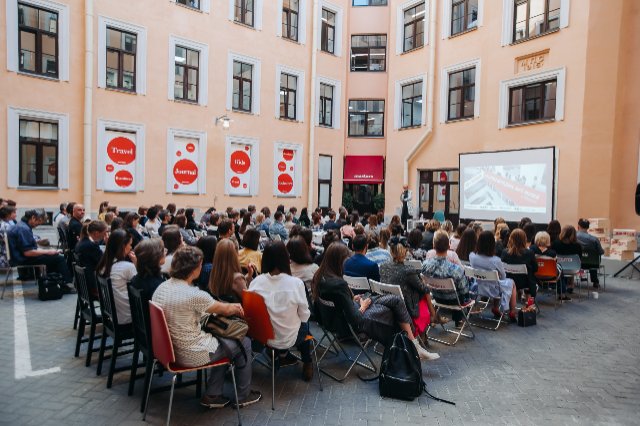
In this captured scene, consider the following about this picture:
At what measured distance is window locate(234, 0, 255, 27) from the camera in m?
16.4

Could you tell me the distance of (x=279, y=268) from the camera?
397cm

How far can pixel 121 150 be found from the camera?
13875mm

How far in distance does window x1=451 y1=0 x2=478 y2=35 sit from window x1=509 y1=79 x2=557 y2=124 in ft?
11.2

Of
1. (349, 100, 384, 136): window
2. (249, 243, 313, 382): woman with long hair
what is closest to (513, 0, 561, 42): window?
(349, 100, 384, 136): window

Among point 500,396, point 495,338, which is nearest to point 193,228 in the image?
→ point 495,338

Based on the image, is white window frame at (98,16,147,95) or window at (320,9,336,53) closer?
white window frame at (98,16,147,95)

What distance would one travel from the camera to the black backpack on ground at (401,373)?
400 cm

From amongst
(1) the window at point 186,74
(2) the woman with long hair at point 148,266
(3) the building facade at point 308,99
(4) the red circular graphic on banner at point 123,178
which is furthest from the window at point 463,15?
(2) the woman with long hair at point 148,266

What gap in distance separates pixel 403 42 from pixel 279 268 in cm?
1747

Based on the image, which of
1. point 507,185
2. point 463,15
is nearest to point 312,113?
point 463,15

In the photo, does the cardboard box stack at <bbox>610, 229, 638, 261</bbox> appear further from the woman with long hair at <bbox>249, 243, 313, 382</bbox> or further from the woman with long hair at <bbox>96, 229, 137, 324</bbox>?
the woman with long hair at <bbox>96, 229, 137, 324</bbox>

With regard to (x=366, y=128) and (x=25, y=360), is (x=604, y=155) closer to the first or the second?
(x=366, y=128)

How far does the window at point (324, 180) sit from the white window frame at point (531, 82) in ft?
24.8

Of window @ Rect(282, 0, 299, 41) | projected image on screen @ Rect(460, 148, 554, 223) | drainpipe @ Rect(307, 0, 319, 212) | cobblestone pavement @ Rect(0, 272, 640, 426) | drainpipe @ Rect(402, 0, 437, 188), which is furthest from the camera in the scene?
drainpipe @ Rect(307, 0, 319, 212)
